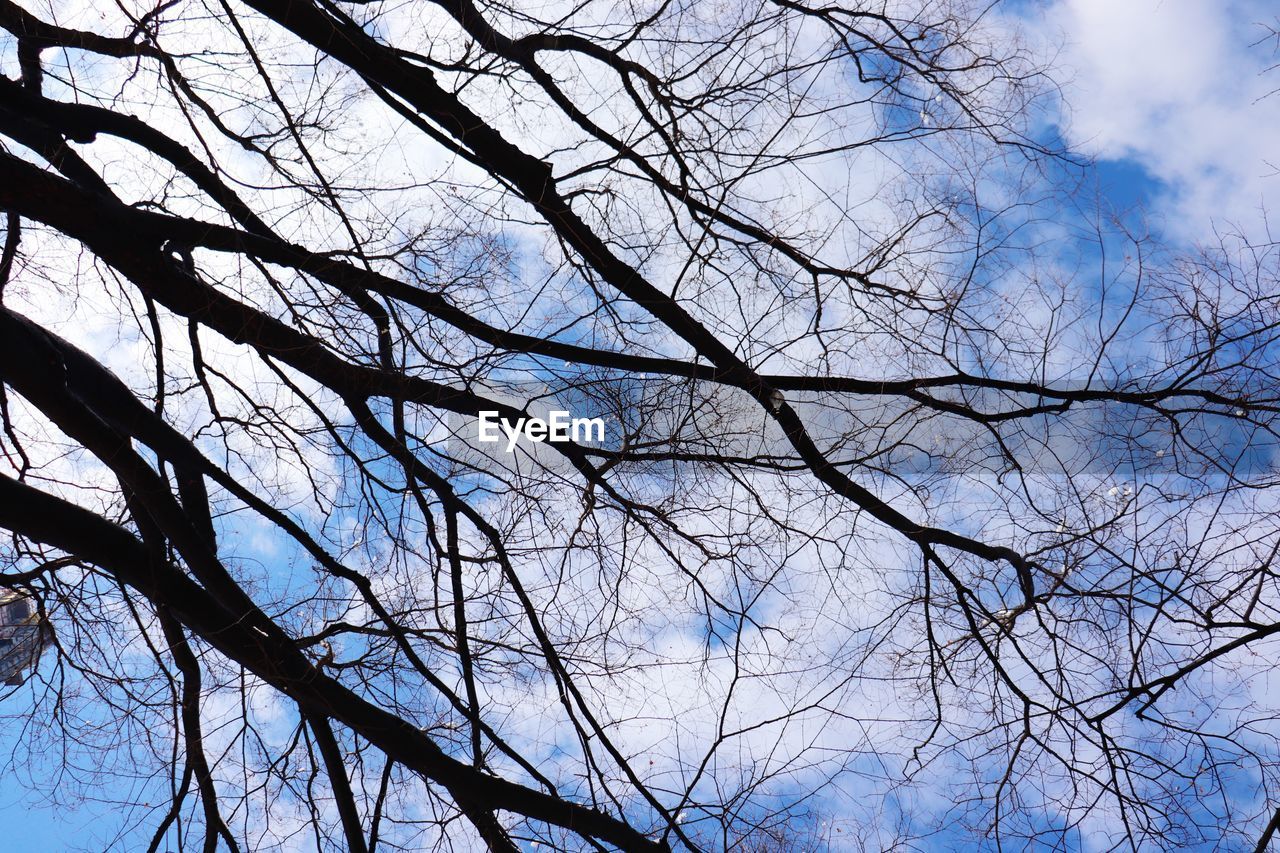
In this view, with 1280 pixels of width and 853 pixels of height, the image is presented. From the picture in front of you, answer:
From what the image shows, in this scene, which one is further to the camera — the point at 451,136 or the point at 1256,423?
the point at 1256,423

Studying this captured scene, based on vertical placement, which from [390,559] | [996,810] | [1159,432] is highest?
[1159,432]

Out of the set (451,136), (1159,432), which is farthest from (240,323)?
(1159,432)

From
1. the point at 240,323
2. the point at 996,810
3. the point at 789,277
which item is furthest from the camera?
the point at 789,277

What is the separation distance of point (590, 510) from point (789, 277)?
1.46m

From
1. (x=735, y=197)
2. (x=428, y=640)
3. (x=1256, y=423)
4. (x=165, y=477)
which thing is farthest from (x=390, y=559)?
(x=1256, y=423)

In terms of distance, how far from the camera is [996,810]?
13.4 feet

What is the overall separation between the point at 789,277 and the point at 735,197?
19.0 inches

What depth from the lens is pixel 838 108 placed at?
12.8ft

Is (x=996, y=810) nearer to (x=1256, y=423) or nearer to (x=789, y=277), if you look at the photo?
(x=1256, y=423)

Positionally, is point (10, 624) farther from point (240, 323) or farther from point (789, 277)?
point (789, 277)

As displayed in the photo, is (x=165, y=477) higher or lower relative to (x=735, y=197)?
lower

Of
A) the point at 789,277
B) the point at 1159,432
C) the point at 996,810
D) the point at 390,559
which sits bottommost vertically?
the point at 996,810

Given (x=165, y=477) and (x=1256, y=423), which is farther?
(x=1256, y=423)

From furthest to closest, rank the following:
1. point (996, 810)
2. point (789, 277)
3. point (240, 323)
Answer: point (789, 277) → point (996, 810) → point (240, 323)
